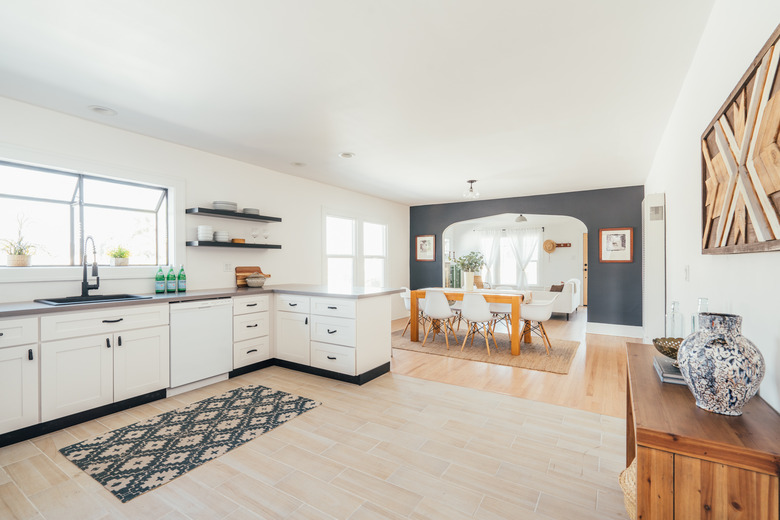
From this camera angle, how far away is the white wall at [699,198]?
1131mm

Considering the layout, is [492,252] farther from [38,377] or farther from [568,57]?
[38,377]

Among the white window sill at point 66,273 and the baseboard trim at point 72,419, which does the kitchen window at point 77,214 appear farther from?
the baseboard trim at point 72,419

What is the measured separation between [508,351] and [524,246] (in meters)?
6.18

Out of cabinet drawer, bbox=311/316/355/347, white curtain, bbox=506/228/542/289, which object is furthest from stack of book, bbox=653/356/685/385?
white curtain, bbox=506/228/542/289

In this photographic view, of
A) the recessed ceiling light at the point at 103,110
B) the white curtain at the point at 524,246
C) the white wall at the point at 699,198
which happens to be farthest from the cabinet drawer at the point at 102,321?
the white curtain at the point at 524,246

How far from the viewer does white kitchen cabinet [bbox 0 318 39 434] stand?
2348 mm

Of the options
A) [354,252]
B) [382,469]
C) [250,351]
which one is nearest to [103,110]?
[250,351]

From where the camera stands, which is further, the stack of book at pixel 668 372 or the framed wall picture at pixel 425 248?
the framed wall picture at pixel 425 248

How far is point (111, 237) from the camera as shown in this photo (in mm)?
3502

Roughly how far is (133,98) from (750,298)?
12.6 ft

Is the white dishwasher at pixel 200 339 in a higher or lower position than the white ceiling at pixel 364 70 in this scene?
lower

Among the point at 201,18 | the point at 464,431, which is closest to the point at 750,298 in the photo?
the point at 464,431

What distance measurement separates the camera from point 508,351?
491 cm

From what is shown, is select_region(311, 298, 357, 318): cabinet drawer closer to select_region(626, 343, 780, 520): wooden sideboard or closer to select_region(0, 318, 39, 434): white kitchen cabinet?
select_region(0, 318, 39, 434): white kitchen cabinet
